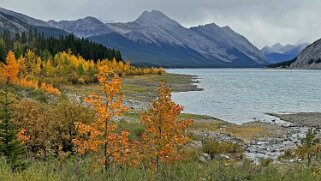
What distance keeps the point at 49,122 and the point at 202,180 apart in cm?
1188

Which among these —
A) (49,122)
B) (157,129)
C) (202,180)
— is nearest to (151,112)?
(157,129)

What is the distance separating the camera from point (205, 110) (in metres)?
61.5

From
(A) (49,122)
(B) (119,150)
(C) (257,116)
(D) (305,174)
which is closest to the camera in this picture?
(D) (305,174)

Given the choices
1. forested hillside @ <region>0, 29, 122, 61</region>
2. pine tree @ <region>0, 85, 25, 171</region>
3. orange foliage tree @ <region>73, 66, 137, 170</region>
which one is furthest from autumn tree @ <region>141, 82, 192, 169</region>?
forested hillside @ <region>0, 29, 122, 61</region>

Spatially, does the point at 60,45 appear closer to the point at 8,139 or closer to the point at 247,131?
the point at 247,131

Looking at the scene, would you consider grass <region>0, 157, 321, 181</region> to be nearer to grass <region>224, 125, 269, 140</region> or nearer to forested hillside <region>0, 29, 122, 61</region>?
grass <region>224, 125, 269, 140</region>

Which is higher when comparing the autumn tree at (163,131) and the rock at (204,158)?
the autumn tree at (163,131)

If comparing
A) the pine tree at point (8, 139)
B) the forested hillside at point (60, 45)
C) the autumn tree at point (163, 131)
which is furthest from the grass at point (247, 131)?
the forested hillside at point (60, 45)

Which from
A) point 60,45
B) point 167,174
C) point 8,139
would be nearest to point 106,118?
point 167,174

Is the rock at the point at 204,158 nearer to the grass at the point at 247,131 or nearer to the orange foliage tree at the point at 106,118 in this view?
the orange foliage tree at the point at 106,118

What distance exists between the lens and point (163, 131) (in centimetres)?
1361

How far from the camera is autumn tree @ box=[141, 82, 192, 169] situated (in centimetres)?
1324

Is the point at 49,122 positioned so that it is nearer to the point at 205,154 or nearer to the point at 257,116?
the point at 205,154

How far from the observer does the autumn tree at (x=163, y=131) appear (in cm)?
1324
